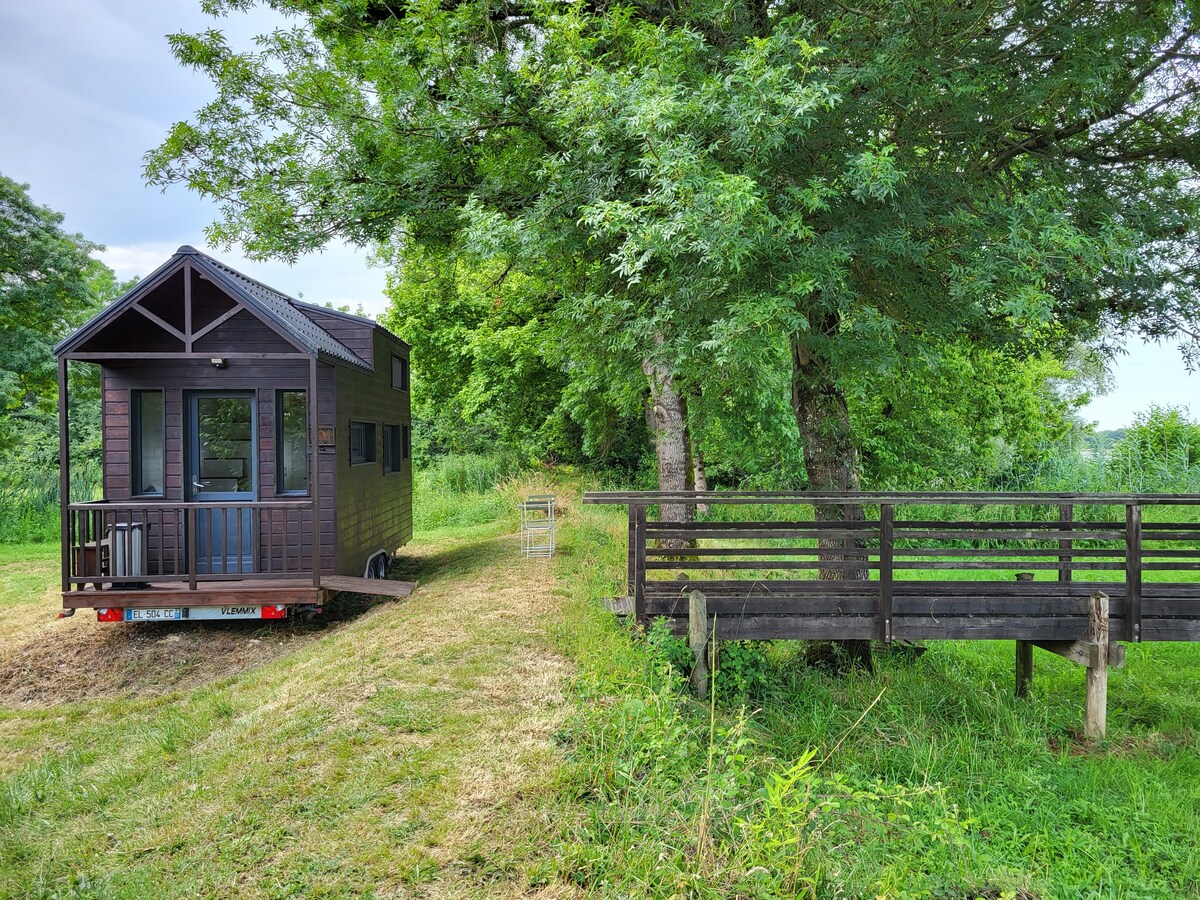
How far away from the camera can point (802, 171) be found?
575 centimetres

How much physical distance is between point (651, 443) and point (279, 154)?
13.3 meters

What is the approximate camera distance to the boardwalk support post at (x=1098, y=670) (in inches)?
223

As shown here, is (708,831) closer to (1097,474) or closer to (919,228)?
(919,228)

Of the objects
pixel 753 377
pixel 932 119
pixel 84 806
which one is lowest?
pixel 84 806

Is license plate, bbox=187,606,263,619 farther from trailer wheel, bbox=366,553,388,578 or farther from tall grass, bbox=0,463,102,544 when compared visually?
tall grass, bbox=0,463,102,544

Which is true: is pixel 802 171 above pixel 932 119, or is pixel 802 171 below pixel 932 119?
below

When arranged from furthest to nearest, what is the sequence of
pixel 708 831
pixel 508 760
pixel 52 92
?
pixel 52 92 < pixel 508 760 < pixel 708 831

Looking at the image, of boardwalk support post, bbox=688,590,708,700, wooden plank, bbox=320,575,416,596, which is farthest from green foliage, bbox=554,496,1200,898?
wooden plank, bbox=320,575,416,596

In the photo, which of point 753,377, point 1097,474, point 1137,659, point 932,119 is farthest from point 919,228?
point 1097,474

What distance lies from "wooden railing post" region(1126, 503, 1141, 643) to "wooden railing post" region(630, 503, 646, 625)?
13.7 feet

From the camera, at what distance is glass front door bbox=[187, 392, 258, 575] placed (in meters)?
7.94

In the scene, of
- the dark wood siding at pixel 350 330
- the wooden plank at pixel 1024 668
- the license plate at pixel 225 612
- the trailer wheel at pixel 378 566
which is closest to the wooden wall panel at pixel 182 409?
the license plate at pixel 225 612

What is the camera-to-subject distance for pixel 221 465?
26.3 ft

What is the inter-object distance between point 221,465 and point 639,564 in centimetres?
538
